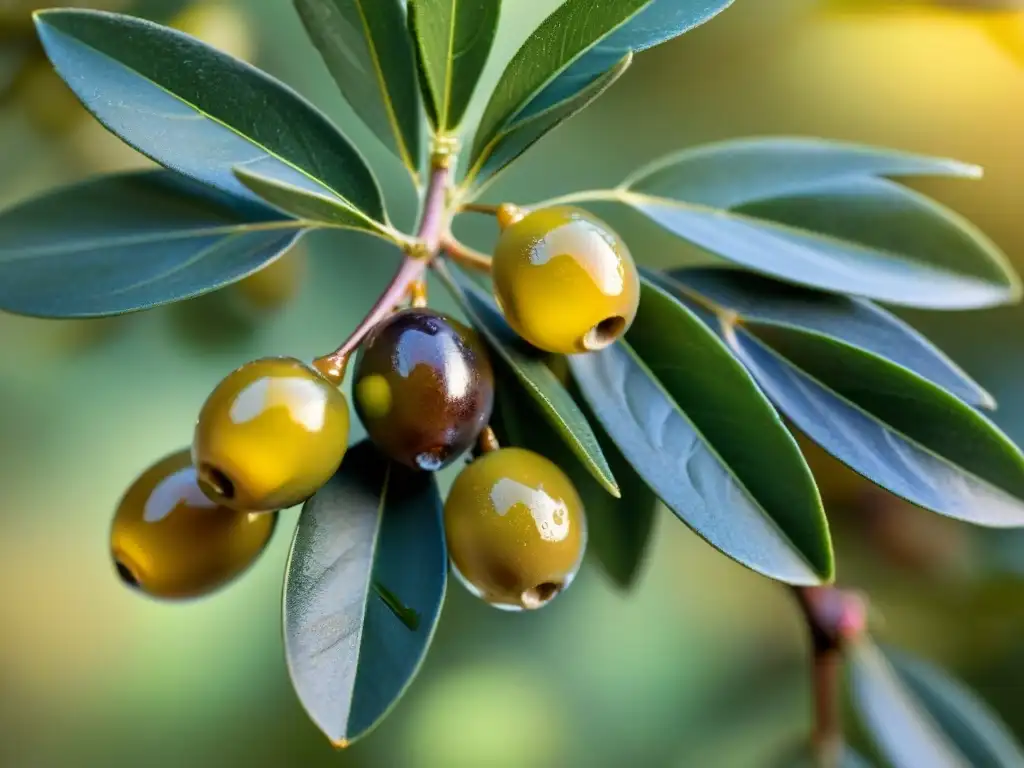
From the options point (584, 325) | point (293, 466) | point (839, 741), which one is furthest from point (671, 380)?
point (839, 741)

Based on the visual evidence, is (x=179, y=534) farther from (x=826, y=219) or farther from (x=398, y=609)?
(x=826, y=219)

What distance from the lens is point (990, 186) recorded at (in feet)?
4.46

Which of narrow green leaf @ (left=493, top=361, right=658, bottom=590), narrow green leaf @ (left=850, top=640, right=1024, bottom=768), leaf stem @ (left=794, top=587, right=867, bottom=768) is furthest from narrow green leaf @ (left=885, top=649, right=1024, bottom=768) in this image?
narrow green leaf @ (left=493, top=361, right=658, bottom=590)

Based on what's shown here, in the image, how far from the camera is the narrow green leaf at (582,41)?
55cm

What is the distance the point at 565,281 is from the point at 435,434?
0.40ft

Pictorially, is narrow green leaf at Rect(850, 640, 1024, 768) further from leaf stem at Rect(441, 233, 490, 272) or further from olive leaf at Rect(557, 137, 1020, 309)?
leaf stem at Rect(441, 233, 490, 272)

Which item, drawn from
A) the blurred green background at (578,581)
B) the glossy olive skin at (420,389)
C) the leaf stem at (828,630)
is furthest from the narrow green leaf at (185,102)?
the leaf stem at (828,630)

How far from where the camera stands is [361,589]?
1.79 feet

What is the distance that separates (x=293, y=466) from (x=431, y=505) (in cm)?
14

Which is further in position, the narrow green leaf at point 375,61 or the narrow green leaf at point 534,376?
Answer: the narrow green leaf at point 375,61

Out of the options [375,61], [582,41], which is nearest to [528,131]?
[582,41]

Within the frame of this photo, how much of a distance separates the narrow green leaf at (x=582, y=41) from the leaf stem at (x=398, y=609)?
32cm

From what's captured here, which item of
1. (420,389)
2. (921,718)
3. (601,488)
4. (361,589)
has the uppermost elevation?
(420,389)

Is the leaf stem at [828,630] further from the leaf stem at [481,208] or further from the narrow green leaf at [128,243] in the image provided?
the narrow green leaf at [128,243]
